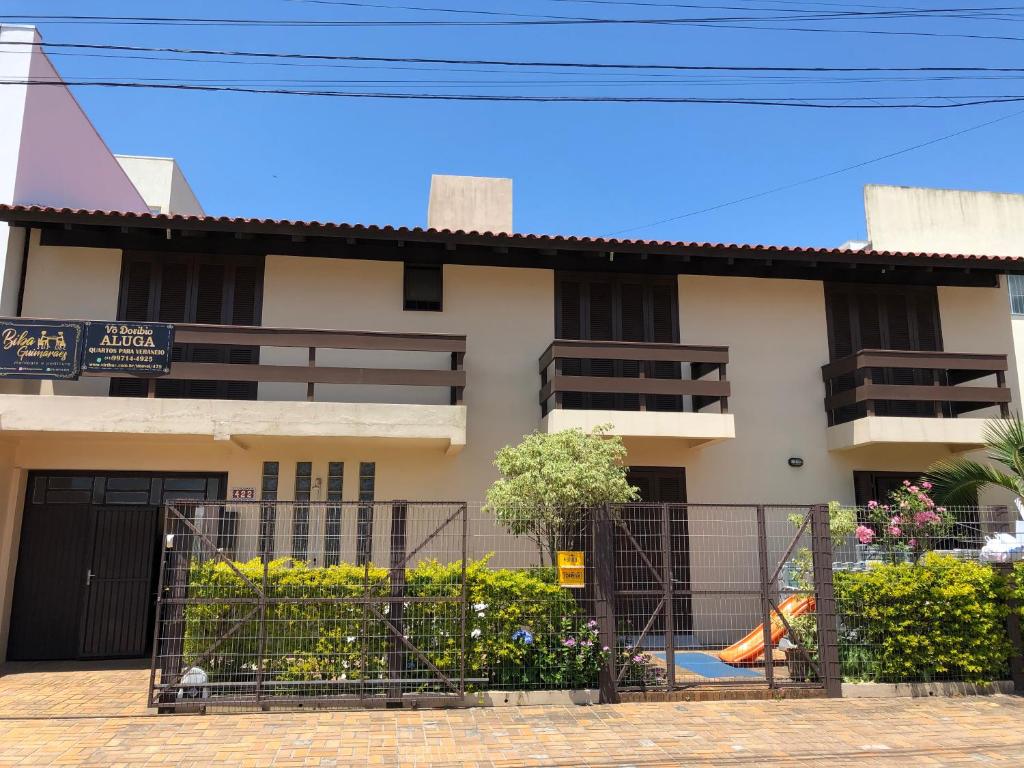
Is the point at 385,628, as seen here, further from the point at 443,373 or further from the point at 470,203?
the point at 470,203

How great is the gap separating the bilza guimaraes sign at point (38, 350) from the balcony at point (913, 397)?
11181 millimetres

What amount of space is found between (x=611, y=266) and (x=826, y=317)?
3.80 meters

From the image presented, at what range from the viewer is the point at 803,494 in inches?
493

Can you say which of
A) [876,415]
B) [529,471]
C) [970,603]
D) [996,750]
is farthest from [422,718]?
[876,415]

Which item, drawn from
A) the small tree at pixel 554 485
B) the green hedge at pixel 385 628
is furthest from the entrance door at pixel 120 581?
the small tree at pixel 554 485

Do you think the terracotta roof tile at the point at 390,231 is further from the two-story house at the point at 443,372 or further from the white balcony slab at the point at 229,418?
the white balcony slab at the point at 229,418

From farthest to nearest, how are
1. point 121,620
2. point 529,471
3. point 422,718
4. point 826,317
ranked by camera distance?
point 826,317, point 121,620, point 529,471, point 422,718

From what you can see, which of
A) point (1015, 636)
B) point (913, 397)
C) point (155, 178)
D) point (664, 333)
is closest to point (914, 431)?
point (913, 397)

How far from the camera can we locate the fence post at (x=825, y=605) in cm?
880

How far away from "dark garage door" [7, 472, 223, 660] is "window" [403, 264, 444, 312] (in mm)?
3905

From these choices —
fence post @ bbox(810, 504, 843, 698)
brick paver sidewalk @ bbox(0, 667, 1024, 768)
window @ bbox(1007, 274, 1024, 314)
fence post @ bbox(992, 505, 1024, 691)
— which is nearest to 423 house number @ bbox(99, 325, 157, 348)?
brick paver sidewalk @ bbox(0, 667, 1024, 768)

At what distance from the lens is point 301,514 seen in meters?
10.9

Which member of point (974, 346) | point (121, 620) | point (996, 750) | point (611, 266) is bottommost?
point (996, 750)

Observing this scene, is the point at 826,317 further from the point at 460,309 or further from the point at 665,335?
the point at 460,309
